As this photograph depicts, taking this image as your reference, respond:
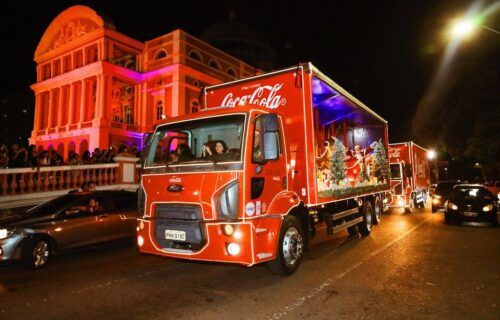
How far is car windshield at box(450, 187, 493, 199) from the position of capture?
42.0ft

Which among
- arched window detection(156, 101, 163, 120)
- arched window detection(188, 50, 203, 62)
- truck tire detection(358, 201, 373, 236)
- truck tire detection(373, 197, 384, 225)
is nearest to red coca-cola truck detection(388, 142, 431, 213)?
truck tire detection(373, 197, 384, 225)

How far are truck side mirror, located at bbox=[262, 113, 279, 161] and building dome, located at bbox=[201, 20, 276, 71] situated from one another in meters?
43.4

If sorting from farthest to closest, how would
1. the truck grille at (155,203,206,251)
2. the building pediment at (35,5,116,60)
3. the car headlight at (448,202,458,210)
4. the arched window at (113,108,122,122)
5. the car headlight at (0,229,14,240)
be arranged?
1. the arched window at (113,108,122,122)
2. the building pediment at (35,5,116,60)
3. the car headlight at (448,202,458,210)
4. the car headlight at (0,229,14,240)
5. the truck grille at (155,203,206,251)

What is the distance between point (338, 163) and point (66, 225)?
18.6 ft

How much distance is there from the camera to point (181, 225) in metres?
5.21

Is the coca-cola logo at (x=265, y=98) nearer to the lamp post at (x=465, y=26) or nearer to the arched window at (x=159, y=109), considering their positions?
the lamp post at (x=465, y=26)

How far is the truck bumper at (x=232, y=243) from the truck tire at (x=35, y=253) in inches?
112

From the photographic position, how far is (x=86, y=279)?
5.93m

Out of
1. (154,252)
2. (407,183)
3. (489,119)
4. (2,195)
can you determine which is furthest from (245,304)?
(489,119)

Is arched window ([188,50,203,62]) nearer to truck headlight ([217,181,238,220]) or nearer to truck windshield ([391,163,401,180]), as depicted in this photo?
truck windshield ([391,163,401,180])

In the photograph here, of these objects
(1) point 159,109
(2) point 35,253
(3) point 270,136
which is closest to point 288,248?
(3) point 270,136

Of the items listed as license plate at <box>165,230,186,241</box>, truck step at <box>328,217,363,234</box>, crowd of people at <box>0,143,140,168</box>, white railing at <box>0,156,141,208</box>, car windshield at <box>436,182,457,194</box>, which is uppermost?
crowd of people at <box>0,143,140,168</box>

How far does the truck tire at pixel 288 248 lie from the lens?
5.67m

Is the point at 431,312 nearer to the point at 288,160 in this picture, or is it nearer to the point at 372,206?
the point at 288,160
